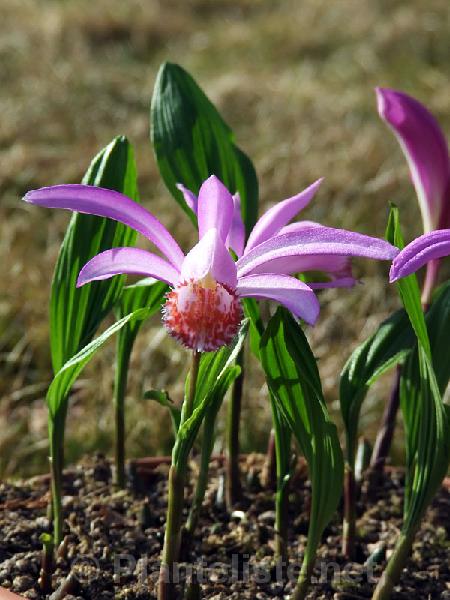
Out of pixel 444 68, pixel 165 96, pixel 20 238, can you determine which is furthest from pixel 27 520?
pixel 444 68

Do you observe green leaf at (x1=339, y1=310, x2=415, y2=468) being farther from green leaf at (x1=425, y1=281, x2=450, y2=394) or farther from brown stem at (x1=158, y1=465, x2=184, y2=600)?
brown stem at (x1=158, y1=465, x2=184, y2=600)

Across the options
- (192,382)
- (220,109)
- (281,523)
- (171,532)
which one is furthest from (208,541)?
(220,109)

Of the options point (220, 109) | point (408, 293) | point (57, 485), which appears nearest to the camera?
point (408, 293)

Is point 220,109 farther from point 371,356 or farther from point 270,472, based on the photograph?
point 371,356

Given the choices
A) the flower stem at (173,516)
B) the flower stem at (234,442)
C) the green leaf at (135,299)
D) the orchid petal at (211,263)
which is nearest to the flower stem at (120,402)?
the green leaf at (135,299)

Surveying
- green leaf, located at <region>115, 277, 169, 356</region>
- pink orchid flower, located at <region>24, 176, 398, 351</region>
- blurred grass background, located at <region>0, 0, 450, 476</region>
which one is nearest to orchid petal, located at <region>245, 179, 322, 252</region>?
pink orchid flower, located at <region>24, 176, 398, 351</region>

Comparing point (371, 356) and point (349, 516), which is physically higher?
point (371, 356)

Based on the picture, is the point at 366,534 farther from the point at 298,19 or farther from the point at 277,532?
the point at 298,19
